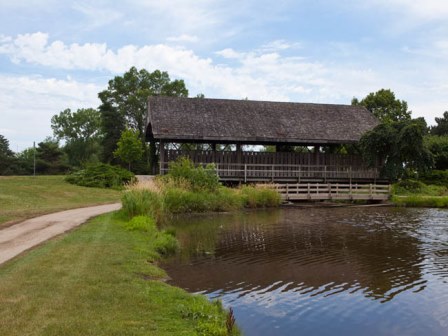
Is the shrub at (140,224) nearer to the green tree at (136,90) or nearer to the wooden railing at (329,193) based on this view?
the wooden railing at (329,193)

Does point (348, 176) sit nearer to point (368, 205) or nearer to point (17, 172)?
point (368, 205)

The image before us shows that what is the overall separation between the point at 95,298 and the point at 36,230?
7561 millimetres

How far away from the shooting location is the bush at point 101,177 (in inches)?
1257

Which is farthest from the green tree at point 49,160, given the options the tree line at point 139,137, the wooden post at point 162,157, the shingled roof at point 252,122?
the wooden post at point 162,157

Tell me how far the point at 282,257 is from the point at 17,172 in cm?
4940

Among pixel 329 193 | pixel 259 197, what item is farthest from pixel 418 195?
pixel 259 197

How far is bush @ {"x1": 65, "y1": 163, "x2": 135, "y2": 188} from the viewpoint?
31931 millimetres

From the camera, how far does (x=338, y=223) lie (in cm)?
2073

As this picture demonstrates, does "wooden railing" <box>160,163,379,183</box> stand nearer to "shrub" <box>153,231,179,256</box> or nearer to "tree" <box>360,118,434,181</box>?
"tree" <box>360,118,434,181</box>

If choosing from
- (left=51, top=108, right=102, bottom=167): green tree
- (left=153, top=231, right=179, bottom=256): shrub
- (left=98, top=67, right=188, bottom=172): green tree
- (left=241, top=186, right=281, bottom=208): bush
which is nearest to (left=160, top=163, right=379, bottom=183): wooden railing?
(left=241, top=186, right=281, bottom=208): bush

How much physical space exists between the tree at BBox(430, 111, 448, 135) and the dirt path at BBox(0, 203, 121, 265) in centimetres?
5386

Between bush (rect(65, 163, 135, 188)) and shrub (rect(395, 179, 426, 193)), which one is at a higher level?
bush (rect(65, 163, 135, 188))

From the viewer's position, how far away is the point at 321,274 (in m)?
11.1

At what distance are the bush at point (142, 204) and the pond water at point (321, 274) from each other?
1.17 m
